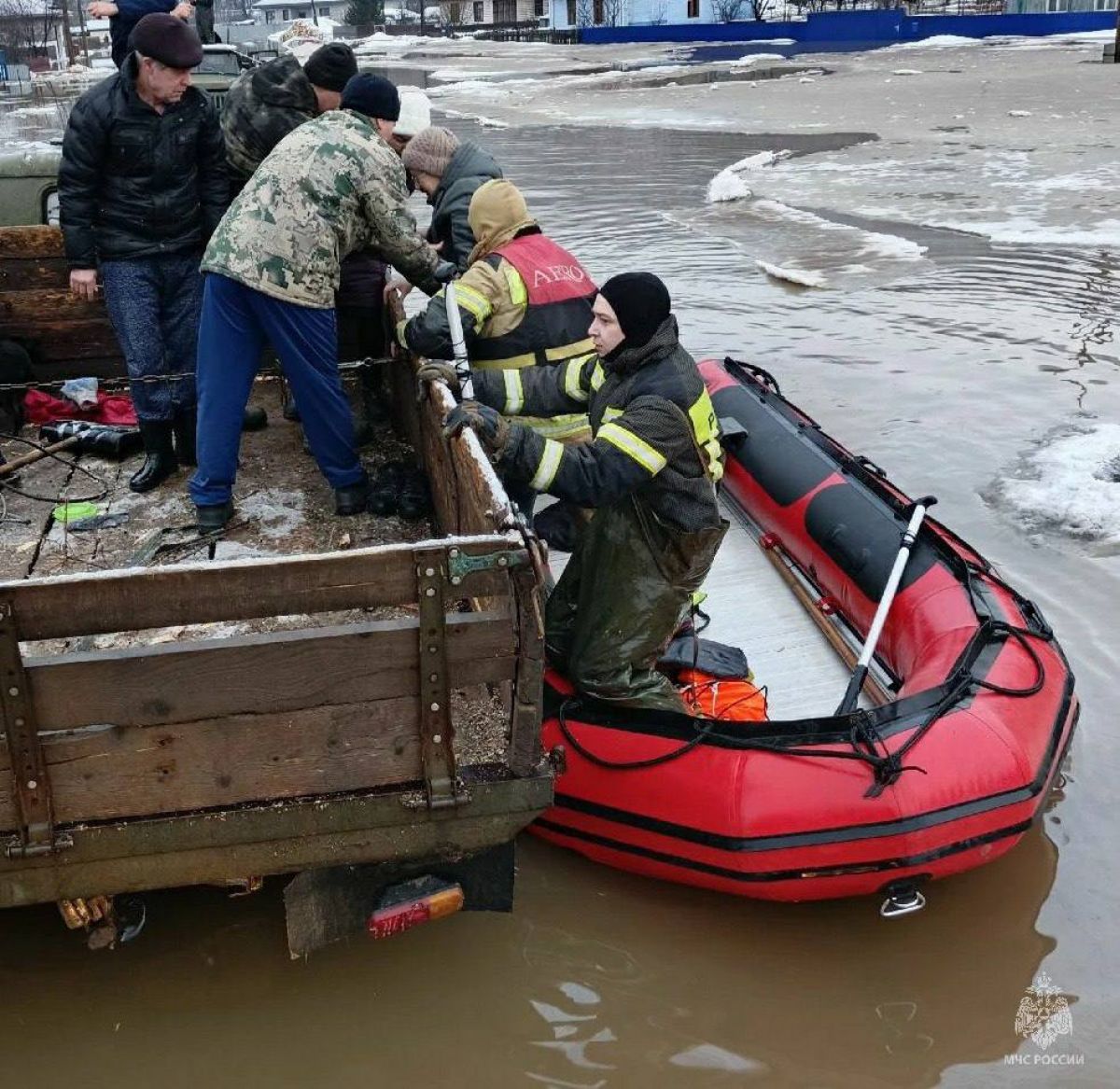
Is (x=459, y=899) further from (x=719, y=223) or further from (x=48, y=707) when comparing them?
(x=719, y=223)

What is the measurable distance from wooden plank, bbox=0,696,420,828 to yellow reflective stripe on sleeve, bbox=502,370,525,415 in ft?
6.06

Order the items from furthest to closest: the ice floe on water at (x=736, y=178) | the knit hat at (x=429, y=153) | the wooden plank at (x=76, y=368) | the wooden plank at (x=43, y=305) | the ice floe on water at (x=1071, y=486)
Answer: the ice floe on water at (x=736, y=178) < the ice floe on water at (x=1071, y=486) < the wooden plank at (x=76, y=368) < the wooden plank at (x=43, y=305) < the knit hat at (x=429, y=153)

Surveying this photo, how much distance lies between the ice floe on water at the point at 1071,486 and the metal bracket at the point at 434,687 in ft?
15.7

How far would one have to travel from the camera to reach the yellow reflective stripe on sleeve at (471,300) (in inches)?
180

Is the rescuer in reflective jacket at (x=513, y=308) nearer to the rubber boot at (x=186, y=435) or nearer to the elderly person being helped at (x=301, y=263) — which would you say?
the elderly person being helped at (x=301, y=263)

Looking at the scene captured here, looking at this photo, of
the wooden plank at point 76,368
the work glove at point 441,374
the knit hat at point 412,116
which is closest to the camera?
the work glove at point 441,374

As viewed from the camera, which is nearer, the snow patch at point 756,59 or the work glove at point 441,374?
the work glove at point 441,374

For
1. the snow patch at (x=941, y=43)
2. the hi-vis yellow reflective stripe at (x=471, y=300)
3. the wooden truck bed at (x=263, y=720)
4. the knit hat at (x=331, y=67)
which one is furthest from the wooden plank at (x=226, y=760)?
the snow patch at (x=941, y=43)

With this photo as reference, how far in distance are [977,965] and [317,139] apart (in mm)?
3685

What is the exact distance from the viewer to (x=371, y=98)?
15.4 feet

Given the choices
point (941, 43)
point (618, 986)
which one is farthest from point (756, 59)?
point (618, 986)

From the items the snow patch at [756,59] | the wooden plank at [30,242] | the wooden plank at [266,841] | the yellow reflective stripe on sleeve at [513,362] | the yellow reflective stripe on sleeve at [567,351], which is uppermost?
the snow patch at [756,59]

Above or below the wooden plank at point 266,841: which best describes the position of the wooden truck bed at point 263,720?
above

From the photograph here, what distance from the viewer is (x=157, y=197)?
16.4ft
